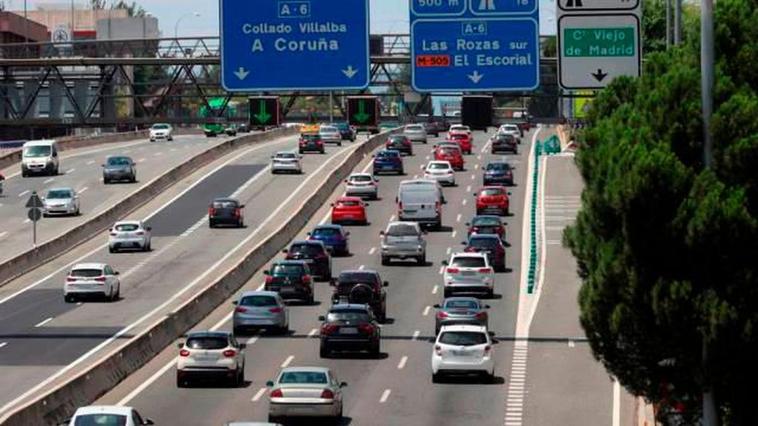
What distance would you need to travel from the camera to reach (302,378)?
38438 mm

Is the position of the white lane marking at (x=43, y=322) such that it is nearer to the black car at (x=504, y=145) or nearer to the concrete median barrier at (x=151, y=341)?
the concrete median barrier at (x=151, y=341)

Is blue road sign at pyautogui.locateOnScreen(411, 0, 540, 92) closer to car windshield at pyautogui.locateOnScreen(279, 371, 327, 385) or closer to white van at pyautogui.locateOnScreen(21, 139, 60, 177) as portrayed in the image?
car windshield at pyautogui.locateOnScreen(279, 371, 327, 385)

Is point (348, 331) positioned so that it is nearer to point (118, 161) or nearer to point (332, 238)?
point (332, 238)

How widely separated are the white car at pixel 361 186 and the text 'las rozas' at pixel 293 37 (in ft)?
156

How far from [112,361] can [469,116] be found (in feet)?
32.8

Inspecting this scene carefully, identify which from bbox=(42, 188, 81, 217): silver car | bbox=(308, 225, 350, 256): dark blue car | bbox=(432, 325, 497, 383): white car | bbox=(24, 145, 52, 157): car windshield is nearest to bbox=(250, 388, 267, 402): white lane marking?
bbox=(432, 325, 497, 383): white car

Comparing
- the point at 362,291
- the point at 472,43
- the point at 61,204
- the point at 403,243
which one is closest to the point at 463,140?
the point at 61,204

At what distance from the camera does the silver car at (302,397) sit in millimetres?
38094

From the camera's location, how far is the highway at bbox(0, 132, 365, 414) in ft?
162


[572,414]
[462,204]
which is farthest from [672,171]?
[462,204]

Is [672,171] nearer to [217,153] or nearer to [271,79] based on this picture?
[271,79]

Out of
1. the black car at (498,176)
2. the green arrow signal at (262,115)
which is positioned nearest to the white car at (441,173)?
the black car at (498,176)

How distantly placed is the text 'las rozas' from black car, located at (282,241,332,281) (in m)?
22.7

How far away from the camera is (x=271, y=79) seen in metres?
44.7
